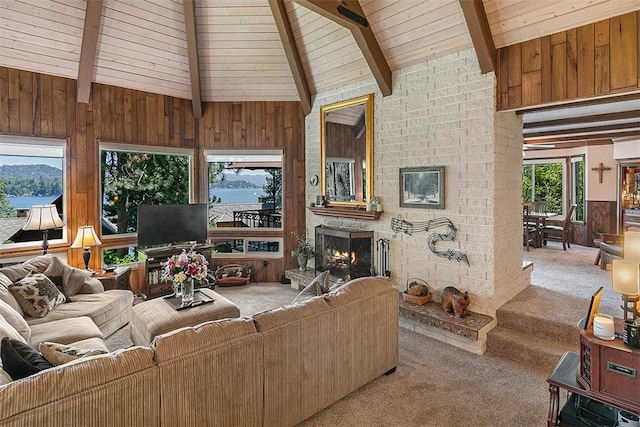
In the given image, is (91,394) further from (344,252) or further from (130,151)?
(130,151)

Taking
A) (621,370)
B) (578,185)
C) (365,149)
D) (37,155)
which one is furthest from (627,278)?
(578,185)

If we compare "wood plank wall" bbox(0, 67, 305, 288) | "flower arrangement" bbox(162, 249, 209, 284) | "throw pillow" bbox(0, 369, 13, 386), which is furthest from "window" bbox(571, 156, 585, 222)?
"throw pillow" bbox(0, 369, 13, 386)

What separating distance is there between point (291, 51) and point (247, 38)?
683 mm

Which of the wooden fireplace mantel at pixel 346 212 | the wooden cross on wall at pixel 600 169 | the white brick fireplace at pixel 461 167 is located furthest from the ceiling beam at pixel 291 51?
the wooden cross on wall at pixel 600 169

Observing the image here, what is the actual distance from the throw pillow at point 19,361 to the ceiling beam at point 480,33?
424cm

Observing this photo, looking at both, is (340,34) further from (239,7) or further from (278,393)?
(278,393)

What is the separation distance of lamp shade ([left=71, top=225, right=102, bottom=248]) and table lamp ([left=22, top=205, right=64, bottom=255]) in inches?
10.8

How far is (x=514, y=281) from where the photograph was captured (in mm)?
4203

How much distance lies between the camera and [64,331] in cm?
299

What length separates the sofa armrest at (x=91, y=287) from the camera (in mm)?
4051

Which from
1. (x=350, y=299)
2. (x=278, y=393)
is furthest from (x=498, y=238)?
(x=278, y=393)

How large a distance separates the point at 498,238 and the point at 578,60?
1891mm

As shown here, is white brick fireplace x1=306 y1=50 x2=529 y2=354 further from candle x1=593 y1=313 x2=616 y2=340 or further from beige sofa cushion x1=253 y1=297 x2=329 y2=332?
beige sofa cushion x1=253 y1=297 x2=329 y2=332

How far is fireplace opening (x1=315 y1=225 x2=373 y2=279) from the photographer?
5.11m
